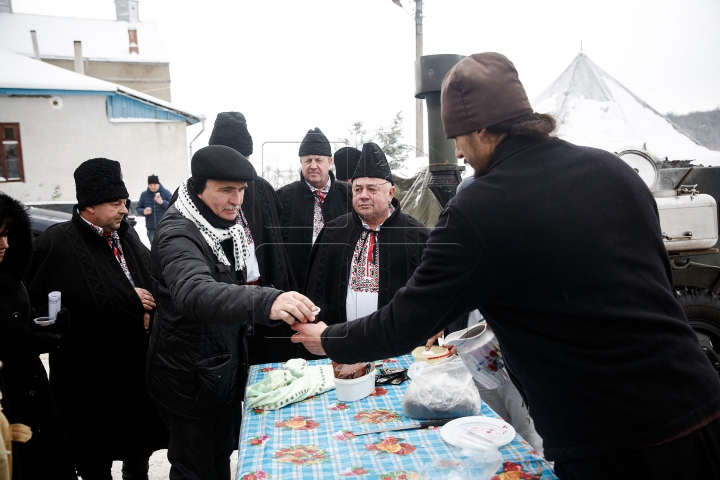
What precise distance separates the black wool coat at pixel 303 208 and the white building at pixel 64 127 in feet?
38.5

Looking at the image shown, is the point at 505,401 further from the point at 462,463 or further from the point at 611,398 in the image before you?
the point at 611,398

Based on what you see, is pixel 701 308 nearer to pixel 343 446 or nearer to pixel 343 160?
pixel 343 160

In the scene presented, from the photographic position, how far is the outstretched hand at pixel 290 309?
174 cm

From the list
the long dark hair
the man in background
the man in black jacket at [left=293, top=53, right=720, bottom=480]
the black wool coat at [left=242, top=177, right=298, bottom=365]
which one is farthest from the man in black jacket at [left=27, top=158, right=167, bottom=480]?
the man in background

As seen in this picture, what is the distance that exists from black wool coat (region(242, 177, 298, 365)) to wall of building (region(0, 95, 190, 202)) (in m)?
12.5

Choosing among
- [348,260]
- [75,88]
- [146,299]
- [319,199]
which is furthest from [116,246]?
[75,88]

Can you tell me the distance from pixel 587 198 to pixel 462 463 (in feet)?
2.85

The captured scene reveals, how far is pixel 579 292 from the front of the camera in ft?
4.06

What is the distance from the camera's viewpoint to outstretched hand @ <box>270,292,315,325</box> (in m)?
1.74

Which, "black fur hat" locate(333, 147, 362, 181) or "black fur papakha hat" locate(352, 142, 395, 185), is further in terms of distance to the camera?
"black fur hat" locate(333, 147, 362, 181)

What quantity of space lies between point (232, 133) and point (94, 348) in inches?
70.5

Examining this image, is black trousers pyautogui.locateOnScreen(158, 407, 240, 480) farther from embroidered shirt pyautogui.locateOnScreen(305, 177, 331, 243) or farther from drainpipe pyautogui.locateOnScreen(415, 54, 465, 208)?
drainpipe pyautogui.locateOnScreen(415, 54, 465, 208)

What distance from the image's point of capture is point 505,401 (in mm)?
2691

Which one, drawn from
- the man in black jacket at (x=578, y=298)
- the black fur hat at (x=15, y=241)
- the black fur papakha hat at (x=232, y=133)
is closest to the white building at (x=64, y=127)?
the black fur papakha hat at (x=232, y=133)
